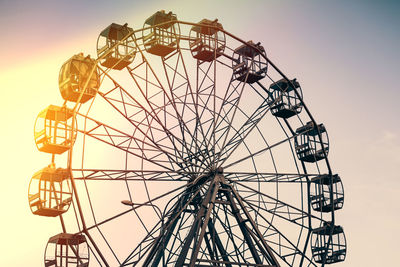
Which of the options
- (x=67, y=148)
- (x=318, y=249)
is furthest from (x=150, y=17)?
(x=318, y=249)

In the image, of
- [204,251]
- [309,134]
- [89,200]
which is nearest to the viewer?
[89,200]

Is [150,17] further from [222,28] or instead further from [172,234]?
[172,234]

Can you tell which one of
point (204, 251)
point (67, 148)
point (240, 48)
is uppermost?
point (240, 48)

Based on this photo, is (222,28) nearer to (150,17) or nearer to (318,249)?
(150,17)

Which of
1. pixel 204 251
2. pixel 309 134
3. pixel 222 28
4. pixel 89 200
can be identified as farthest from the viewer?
pixel 309 134

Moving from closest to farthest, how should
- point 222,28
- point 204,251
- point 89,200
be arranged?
point 89,200, point 204,251, point 222,28

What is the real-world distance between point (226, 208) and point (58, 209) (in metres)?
6.52

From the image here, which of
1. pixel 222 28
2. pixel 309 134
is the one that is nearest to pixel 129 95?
pixel 222 28

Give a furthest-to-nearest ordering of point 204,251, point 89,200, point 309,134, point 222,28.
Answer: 1. point 309,134
2. point 222,28
3. point 204,251
4. point 89,200

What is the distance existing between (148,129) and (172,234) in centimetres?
433

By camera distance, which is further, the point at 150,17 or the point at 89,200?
the point at 150,17

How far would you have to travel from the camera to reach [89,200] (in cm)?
3309

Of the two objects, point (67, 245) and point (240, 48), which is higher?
point (240, 48)

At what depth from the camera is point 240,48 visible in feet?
132
